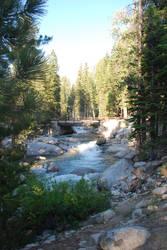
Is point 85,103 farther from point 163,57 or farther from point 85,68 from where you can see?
point 163,57

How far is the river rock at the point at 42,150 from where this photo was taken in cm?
1911

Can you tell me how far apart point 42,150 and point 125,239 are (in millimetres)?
16967

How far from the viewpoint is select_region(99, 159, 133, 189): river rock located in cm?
874

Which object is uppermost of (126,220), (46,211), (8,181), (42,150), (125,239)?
(8,181)

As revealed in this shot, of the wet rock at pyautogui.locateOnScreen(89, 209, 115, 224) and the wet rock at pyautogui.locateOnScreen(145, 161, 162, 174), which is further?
the wet rock at pyautogui.locateOnScreen(145, 161, 162, 174)

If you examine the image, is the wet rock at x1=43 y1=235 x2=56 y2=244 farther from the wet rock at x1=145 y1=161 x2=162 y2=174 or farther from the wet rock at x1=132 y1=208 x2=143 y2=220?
the wet rock at x1=145 y1=161 x2=162 y2=174

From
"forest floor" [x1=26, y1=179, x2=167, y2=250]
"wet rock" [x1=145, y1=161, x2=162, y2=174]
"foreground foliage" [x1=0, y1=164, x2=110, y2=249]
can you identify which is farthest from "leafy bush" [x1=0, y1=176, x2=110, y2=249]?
"wet rock" [x1=145, y1=161, x2=162, y2=174]

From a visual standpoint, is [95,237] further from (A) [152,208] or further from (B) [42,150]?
(B) [42,150]

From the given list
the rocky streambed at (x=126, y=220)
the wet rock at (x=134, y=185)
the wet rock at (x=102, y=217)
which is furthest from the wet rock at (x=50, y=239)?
the wet rock at (x=134, y=185)

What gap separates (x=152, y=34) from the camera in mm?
9359

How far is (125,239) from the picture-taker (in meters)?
3.25

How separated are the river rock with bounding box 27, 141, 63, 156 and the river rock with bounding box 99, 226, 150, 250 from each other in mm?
15901

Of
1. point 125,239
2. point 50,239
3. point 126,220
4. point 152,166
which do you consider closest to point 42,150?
point 152,166

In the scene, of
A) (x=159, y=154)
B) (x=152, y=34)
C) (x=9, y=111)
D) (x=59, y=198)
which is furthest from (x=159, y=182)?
(x=152, y=34)
